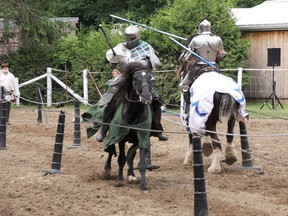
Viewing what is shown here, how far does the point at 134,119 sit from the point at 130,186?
1.00 meters

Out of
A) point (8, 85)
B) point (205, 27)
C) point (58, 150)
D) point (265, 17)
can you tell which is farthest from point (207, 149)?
point (265, 17)

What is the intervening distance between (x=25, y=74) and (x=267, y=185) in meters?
20.7

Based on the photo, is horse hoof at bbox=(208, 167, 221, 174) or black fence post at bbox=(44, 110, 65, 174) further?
black fence post at bbox=(44, 110, 65, 174)

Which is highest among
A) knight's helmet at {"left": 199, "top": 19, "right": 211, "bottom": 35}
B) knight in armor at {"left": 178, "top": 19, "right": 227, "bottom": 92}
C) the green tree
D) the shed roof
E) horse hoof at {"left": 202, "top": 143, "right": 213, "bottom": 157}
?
the green tree

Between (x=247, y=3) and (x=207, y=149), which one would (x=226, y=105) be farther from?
(x=247, y=3)

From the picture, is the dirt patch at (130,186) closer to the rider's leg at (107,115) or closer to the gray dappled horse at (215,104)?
the gray dappled horse at (215,104)

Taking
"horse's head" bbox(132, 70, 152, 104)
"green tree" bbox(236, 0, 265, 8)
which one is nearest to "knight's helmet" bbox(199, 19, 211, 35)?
"horse's head" bbox(132, 70, 152, 104)

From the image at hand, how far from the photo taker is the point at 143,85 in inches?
436

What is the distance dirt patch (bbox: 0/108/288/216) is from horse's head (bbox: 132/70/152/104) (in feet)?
2.34

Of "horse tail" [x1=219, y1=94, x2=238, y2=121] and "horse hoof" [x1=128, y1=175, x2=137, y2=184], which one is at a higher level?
"horse tail" [x1=219, y1=94, x2=238, y2=121]

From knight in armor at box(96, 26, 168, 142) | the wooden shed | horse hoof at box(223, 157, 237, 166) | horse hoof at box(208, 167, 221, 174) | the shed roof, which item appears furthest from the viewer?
the shed roof

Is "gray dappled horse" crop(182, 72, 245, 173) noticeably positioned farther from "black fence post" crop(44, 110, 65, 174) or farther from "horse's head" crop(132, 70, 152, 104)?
"black fence post" crop(44, 110, 65, 174)

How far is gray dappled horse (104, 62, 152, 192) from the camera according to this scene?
11.3 m

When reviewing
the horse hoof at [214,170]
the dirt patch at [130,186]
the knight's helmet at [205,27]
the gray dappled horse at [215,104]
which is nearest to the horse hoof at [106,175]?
the dirt patch at [130,186]
